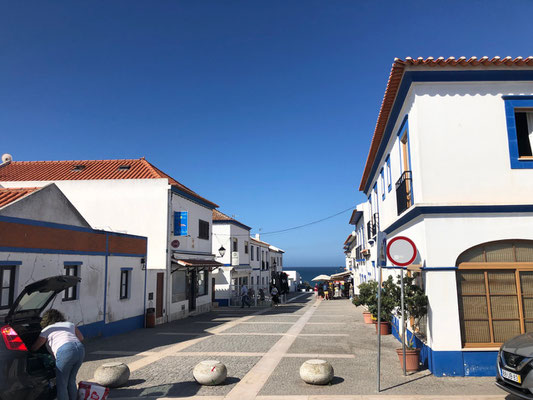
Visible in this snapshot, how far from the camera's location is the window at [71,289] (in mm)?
12391

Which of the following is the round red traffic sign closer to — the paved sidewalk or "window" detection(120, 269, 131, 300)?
the paved sidewalk

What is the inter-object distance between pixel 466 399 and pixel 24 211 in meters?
10.9

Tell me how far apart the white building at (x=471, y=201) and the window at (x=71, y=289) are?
9756 mm

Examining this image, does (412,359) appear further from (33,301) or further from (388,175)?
(33,301)

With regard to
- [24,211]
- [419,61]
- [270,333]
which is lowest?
[270,333]

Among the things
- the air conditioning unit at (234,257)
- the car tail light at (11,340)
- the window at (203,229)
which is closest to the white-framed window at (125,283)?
the window at (203,229)

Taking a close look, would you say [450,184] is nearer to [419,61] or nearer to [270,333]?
[419,61]

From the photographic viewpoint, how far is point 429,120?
864cm

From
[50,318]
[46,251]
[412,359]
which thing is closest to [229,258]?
[46,251]

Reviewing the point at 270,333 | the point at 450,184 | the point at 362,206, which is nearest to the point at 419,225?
the point at 450,184

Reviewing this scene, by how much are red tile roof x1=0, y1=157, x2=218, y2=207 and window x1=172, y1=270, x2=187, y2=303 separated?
407 centimetres

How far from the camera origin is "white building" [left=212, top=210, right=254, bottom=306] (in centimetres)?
3058

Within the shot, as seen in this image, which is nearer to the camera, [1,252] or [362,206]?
[1,252]

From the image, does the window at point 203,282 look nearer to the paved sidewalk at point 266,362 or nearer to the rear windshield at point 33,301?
the paved sidewalk at point 266,362
